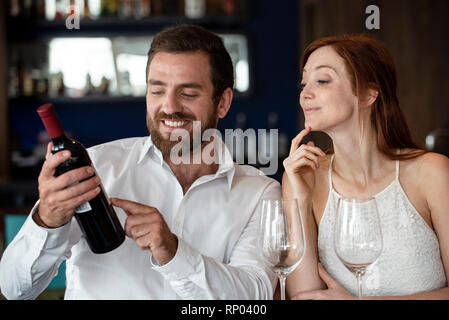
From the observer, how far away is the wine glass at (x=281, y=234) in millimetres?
889

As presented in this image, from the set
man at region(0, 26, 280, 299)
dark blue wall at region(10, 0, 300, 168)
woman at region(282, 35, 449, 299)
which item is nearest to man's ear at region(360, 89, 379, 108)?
Answer: woman at region(282, 35, 449, 299)

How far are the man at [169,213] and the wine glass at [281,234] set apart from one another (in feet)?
0.50

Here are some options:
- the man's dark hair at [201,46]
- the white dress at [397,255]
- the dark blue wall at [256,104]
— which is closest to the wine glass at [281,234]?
the white dress at [397,255]

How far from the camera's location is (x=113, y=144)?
4.30 ft

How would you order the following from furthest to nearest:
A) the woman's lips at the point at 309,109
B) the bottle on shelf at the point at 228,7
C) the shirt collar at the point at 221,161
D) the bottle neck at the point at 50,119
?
the bottle on shelf at the point at 228,7
the shirt collar at the point at 221,161
the woman's lips at the point at 309,109
the bottle neck at the point at 50,119

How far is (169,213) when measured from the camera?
1239 millimetres

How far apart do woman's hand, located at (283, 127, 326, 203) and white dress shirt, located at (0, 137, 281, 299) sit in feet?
0.28

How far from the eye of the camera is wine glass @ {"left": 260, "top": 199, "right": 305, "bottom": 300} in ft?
2.92

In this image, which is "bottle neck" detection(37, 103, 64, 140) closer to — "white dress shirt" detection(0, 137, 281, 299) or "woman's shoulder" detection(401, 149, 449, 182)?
"white dress shirt" detection(0, 137, 281, 299)

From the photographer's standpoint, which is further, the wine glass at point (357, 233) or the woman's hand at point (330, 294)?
the woman's hand at point (330, 294)

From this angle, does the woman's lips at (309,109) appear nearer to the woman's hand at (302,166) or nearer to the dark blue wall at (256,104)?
the woman's hand at (302,166)

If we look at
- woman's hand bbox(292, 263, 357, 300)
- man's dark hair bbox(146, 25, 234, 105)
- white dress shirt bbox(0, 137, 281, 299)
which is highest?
man's dark hair bbox(146, 25, 234, 105)

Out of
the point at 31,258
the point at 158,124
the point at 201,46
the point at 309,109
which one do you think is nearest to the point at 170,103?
the point at 158,124

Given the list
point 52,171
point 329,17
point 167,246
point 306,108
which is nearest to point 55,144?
point 52,171
